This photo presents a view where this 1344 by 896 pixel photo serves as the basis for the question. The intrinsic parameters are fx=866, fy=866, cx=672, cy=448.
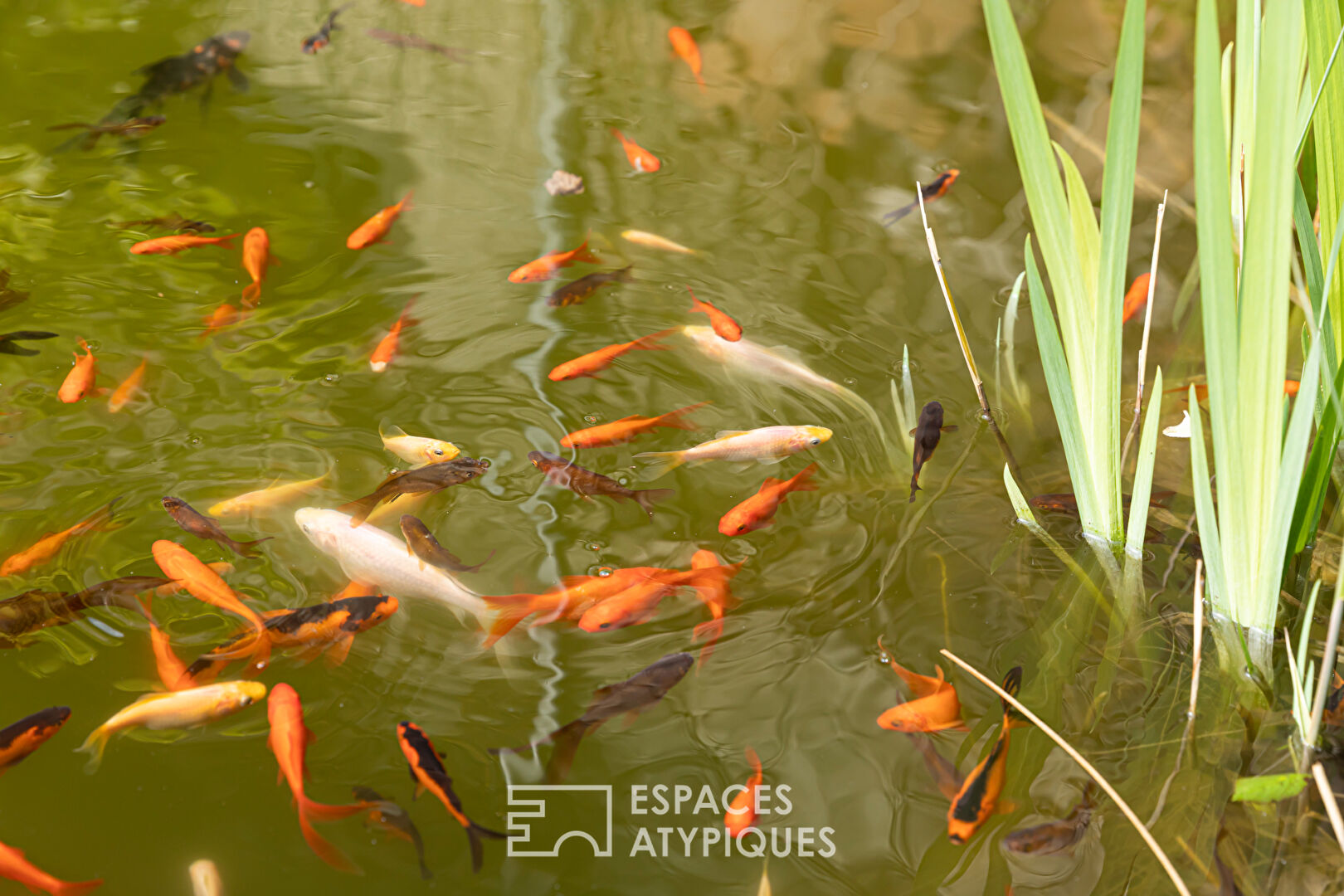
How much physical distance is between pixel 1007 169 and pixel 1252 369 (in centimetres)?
155

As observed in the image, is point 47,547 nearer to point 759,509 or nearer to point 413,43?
point 759,509

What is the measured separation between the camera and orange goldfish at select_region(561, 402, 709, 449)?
1710mm

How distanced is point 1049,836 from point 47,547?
1.64 m

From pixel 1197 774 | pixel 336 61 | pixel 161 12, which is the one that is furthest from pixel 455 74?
pixel 1197 774

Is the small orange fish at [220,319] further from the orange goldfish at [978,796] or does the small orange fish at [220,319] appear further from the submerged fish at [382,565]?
the orange goldfish at [978,796]

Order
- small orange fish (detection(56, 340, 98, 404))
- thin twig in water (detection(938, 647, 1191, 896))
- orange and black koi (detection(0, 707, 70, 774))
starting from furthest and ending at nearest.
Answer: small orange fish (detection(56, 340, 98, 404)), orange and black koi (detection(0, 707, 70, 774)), thin twig in water (detection(938, 647, 1191, 896))

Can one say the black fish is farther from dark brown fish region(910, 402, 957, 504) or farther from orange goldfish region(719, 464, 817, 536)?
dark brown fish region(910, 402, 957, 504)

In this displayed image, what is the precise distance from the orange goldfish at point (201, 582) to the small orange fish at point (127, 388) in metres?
0.51

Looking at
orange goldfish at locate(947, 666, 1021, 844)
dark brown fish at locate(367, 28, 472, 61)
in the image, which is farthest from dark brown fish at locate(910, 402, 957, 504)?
dark brown fish at locate(367, 28, 472, 61)

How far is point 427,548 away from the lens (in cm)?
149

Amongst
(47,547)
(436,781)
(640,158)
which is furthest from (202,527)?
(640,158)

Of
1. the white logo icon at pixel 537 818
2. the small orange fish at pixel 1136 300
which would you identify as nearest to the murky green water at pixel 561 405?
the white logo icon at pixel 537 818

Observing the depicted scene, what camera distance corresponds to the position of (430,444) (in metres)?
1.66

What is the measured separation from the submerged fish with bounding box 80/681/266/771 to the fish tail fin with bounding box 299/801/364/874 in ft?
0.64
